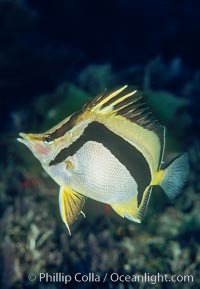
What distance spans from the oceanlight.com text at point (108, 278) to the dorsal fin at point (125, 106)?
71.0 inches

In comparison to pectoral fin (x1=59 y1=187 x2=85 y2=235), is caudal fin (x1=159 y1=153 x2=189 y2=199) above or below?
below

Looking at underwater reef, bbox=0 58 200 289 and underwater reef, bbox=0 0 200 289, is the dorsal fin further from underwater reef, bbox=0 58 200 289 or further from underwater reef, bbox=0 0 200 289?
underwater reef, bbox=0 58 200 289

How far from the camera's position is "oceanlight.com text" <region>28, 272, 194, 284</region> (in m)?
3.64

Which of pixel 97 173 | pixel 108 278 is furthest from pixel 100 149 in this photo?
pixel 108 278

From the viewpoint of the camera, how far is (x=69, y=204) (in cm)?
231

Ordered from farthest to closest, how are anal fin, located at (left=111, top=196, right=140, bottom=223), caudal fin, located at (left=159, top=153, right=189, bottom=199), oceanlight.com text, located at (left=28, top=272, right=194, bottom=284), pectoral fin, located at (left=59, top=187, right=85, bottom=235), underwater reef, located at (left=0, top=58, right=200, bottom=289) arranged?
underwater reef, located at (left=0, top=58, right=200, bottom=289), oceanlight.com text, located at (left=28, top=272, right=194, bottom=284), caudal fin, located at (left=159, top=153, right=189, bottom=199), anal fin, located at (left=111, top=196, right=140, bottom=223), pectoral fin, located at (left=59, top=187, right=85, bottom=235)

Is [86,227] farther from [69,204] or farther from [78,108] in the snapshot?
[69,204]

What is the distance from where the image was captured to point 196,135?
6668 mm

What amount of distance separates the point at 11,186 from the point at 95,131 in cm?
356

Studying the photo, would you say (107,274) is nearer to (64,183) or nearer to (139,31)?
(64,183)

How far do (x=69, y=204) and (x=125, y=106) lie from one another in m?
0.61

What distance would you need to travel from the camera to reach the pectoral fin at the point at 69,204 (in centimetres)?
227

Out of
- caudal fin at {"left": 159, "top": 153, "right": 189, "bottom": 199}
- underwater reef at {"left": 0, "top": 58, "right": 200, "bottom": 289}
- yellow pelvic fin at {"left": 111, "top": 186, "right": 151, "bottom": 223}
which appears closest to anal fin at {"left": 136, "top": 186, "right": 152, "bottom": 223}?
yellow pelvic fin at {"left": 111, "top": 186, "right": 151, "bottom": 223}

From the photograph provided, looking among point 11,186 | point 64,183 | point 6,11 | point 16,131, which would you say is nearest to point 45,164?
point 64,183
